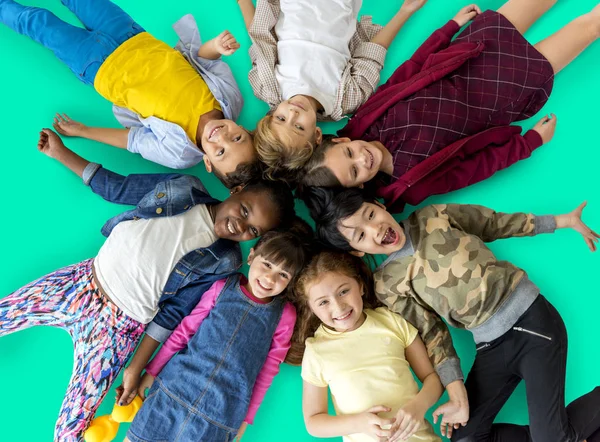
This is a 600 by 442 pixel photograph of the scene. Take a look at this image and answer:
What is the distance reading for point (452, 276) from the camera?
1200 millimetres

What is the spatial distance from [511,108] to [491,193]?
273 mm

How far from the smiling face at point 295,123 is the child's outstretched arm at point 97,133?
528 mm

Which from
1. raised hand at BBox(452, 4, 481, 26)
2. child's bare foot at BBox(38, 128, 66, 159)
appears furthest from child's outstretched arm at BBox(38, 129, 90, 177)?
raised hand at BBox(452, 4, 481, 26)

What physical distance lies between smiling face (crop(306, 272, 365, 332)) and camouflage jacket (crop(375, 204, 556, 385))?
0.11m

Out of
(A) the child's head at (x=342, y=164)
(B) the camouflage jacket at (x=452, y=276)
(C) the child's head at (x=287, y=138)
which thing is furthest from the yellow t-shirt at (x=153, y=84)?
(B) the camouflage jacket at (x=452, y=276)

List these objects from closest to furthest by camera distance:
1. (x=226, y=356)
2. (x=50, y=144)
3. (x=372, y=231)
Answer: (x=372, y=231)
(x=226, y=356)
(x=50, y=144)

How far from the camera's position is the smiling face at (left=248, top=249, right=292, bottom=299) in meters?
1.23

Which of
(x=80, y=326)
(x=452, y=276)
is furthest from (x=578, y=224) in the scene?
(x=80, y=326)

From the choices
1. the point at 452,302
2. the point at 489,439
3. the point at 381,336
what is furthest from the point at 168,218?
the point at 489,439

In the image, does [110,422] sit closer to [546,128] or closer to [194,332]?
[194,332]

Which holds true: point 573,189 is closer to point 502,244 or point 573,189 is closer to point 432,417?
point 502,244

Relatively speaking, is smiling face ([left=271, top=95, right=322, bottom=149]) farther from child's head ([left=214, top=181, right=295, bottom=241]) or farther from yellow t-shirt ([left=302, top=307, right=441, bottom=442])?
yellow t-shirt ([left=302, top=307, right=441, bottom=442])

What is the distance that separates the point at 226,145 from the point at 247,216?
0.72ft

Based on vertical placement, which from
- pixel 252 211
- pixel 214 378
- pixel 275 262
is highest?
pixel 252 211
